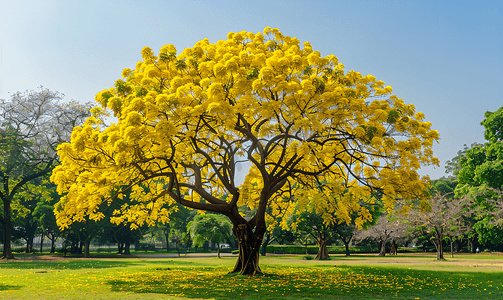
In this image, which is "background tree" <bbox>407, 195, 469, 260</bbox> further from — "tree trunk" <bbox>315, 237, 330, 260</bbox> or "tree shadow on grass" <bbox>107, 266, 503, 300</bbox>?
"tree shadow on grass" <bbox>107, 266, 503, 300</bbox>

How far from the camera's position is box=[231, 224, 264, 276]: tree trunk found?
15.5 metres

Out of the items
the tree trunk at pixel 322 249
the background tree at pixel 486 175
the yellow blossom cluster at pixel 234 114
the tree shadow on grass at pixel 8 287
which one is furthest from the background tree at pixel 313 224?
the tree shadow on grass at pixel 8 287

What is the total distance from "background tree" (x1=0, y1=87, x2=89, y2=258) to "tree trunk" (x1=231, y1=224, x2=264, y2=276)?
57.5ft

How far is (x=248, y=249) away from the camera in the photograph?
616 inches

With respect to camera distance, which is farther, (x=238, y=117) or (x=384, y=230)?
(x=384, y=230)

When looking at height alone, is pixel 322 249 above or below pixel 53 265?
below

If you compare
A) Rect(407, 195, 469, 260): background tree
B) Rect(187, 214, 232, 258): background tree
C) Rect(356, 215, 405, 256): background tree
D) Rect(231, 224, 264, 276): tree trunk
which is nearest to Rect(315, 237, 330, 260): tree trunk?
Rect(407, 195, 469, 260): background tree

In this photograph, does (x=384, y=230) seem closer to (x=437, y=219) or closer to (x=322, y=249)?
(x=322, y=249)

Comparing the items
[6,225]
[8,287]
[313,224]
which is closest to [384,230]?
[313,224]

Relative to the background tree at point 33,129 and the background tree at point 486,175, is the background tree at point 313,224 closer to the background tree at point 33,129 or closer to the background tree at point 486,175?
the background tree at point 486,175

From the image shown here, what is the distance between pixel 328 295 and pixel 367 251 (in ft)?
160

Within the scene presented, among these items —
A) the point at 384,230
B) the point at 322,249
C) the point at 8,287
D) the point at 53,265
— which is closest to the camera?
the point at 8,287

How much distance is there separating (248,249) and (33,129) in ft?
67.5

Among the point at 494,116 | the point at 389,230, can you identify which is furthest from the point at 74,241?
the point at 494,116
